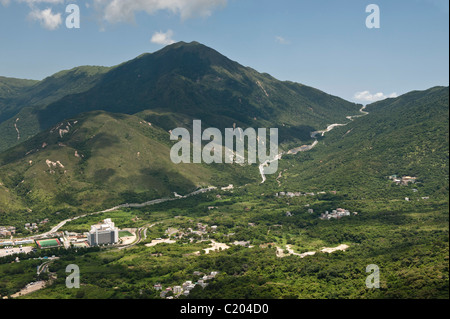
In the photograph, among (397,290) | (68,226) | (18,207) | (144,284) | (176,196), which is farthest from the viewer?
(176,196)

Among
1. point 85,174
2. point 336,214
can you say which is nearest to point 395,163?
point 336,214

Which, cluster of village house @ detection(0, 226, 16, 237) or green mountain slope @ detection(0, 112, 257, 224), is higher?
green mountain slope @ detection(0, 112, 257, 224)

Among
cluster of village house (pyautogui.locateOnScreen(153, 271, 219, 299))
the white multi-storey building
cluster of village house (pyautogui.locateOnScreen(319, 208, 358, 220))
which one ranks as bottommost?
cluster of village house (pyautogui.locateOnScreen(153, 271, 219, 299))

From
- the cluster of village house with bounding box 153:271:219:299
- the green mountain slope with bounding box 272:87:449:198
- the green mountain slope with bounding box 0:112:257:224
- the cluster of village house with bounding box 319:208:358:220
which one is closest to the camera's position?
the cluster of village house with bounding box 153:271:219:299

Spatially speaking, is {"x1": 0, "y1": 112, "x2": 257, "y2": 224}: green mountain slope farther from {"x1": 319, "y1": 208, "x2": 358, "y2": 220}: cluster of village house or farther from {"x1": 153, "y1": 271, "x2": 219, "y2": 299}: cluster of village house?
{"x1": 153, "y1": 271, "x2": 219, "y2": 299}: cluster of village house

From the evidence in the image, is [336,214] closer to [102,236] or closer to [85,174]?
[102,236]

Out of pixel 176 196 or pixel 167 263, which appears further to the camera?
pixel 176 196

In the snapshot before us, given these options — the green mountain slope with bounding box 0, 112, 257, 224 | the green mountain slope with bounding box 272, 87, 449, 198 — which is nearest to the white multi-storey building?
the green mountain slope with bounding box 0, 112, 257, 224

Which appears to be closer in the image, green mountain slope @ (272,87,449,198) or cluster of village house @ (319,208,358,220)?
cluster of village house @ (319,208,358,220)
